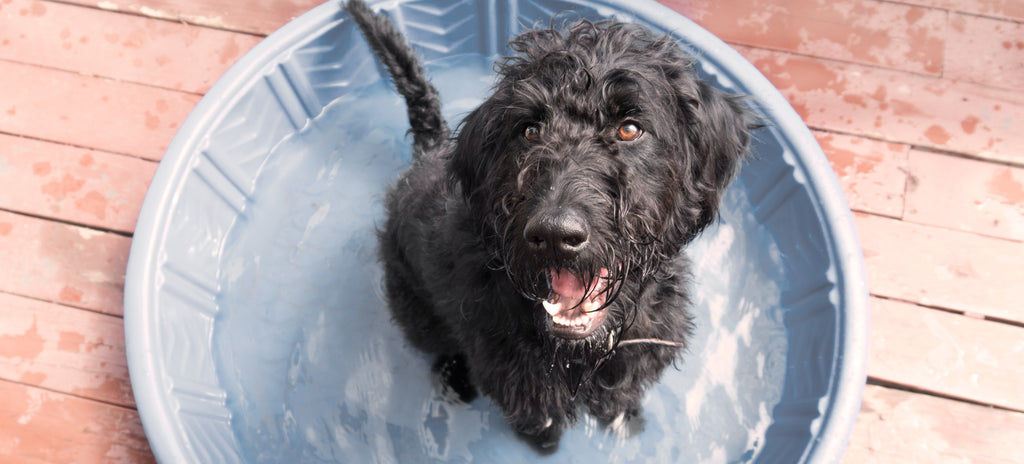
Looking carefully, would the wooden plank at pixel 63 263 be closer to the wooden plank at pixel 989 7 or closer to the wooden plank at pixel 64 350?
the wooden plank at pixel 64 350

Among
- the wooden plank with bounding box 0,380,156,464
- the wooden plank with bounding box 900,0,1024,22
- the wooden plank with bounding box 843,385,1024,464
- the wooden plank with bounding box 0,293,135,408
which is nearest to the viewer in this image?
the wooden plank with bounding box 843,385,1024,464

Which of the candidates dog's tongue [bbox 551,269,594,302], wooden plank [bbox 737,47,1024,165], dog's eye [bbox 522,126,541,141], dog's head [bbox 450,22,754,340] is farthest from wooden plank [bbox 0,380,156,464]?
wooden plank [bbox 737,47,1024,165]

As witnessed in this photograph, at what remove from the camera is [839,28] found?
3.79 m

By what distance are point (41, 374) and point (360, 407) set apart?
1.72 metres

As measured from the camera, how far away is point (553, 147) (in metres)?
1.75

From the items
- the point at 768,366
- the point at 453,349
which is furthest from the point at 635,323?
the point at 768,366

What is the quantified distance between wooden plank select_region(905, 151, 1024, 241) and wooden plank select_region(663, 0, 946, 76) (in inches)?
25.2

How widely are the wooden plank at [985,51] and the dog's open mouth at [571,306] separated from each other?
3208 millimetres

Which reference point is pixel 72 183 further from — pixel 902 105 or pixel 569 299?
pixel 902 105

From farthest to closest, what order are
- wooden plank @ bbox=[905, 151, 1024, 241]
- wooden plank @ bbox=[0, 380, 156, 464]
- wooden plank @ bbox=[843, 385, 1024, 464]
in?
1. wooden plank @ bbox=[905, 151, 1024, 241]
2. wooden plank @ bbox=[0, 380, 156, 464]
3. wooden plank @ bbox=[843, 385, 1024, 464]

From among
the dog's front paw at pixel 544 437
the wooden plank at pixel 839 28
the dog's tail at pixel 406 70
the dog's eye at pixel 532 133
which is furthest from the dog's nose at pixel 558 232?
the wooden plank at pixel 839 28

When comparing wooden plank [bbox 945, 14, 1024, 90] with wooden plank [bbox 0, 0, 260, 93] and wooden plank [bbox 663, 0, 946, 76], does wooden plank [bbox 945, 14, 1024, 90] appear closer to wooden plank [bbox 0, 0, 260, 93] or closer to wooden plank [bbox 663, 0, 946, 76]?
wooden plank [bbox 663, 0, 946, 76]

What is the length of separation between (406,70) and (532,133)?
45.4 inches

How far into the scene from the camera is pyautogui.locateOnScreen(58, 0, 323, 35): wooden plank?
3939 mm
